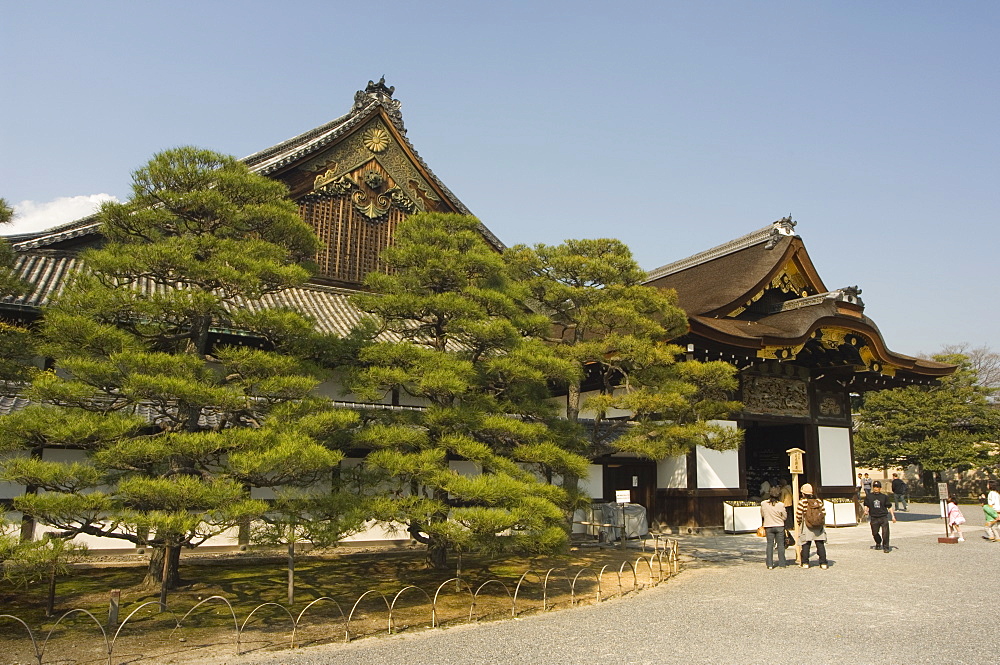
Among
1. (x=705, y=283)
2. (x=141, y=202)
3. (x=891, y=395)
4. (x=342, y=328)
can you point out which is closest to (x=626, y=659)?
(x=141, y=202)

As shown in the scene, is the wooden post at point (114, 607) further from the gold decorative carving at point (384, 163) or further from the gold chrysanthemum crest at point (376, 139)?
the gold chrysanthemum crest at point (376, 139)

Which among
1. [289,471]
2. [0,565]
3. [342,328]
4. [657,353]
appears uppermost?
[342,328]

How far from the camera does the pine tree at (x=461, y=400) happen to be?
314 inches

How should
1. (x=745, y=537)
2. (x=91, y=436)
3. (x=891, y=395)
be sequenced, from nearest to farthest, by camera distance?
(x=91, y=436), (x=745, y=537), (x=891, y=395)

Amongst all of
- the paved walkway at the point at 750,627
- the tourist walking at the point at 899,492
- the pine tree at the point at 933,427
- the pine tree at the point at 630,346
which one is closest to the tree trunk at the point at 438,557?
the paved walkway at the point at 750,627

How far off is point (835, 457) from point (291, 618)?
57.1ft

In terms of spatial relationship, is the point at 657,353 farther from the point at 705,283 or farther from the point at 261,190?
the point at 705,283

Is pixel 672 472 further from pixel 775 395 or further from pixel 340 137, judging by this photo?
pixel 340 137

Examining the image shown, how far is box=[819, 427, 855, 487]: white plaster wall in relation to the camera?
63.2ft

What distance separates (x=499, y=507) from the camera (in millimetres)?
8016

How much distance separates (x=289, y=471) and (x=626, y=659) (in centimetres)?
387

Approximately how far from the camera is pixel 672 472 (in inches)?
666

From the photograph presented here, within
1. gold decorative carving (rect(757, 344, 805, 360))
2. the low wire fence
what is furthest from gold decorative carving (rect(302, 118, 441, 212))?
the low wire fence

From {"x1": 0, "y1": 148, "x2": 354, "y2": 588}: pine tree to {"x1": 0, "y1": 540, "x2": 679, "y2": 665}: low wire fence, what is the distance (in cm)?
85
